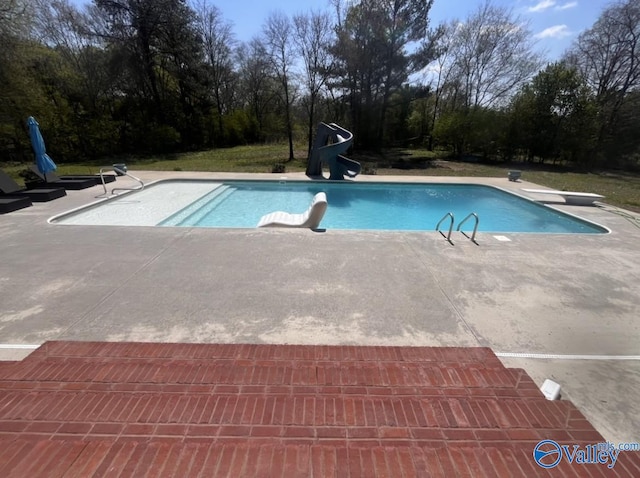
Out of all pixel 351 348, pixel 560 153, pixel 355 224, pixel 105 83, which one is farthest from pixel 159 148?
pixel 560 153

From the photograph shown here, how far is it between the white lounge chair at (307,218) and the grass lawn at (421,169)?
852 cm

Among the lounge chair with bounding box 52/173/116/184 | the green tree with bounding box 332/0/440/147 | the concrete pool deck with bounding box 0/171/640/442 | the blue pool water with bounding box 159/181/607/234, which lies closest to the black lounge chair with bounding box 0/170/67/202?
the lounge chair with bounding box 52/173/116/184

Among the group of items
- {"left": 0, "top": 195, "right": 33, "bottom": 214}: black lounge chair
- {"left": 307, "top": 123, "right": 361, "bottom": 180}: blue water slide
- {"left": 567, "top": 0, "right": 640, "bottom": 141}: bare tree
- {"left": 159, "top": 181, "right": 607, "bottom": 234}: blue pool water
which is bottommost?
{"left": 159, "top": 181, "right": 607, "bottom": 234}: blue pool water

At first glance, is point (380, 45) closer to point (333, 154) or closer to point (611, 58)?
point (333, 154)

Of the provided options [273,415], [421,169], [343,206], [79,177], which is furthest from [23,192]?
[421,169]

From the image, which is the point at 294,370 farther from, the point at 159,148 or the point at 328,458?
the point at 159,148

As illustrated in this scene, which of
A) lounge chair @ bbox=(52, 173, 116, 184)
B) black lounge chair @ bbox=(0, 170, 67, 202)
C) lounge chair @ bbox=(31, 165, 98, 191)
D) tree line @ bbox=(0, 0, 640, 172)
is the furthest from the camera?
tree line @ bbox=(0, 0, 640, 172)

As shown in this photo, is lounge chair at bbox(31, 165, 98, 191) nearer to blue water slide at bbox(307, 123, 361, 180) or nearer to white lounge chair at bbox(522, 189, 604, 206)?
blue water slide at bbox(307, 123, 361, 180)

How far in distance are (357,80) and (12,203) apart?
765 inches

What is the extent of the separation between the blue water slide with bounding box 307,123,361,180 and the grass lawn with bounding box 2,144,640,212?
6.86 feet

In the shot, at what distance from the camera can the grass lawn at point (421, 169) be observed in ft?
42.4

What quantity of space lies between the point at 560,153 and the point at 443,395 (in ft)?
79.7

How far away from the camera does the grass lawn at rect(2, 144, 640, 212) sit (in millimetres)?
12914

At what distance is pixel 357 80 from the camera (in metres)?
20.3
